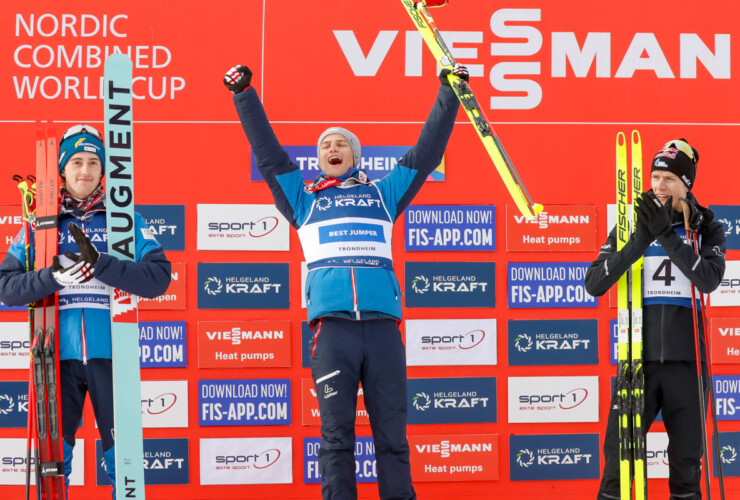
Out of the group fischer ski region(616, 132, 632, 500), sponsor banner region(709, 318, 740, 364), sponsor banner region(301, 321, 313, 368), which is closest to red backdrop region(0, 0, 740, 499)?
sponsor banner region(301, 321, 313, 368)

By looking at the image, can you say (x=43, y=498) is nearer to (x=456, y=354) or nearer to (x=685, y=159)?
(x=456, y=354)

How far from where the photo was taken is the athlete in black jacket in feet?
9.47

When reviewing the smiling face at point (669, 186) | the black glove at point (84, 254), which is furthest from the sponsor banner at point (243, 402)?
the smiling face at point (669, 186)

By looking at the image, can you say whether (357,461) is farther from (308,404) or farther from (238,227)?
(238,227)

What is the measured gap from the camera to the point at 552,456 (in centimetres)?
412

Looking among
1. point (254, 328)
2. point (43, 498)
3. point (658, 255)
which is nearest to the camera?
point (43, 498)

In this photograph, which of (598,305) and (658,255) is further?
(598,305)

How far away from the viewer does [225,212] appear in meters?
4.05

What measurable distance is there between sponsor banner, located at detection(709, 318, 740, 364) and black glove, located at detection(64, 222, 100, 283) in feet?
10.5

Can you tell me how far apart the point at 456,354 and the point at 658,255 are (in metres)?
1.34

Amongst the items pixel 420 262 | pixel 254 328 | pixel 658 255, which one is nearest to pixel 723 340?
pixel 658 255

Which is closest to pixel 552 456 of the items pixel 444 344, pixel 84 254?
pixel 444 344

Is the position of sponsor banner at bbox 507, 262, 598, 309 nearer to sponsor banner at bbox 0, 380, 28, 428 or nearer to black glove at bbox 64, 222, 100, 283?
black glove at bbox 64, 222, 100, 283

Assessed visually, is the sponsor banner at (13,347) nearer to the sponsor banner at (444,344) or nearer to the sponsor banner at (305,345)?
the sponsor banner at (305,345)
